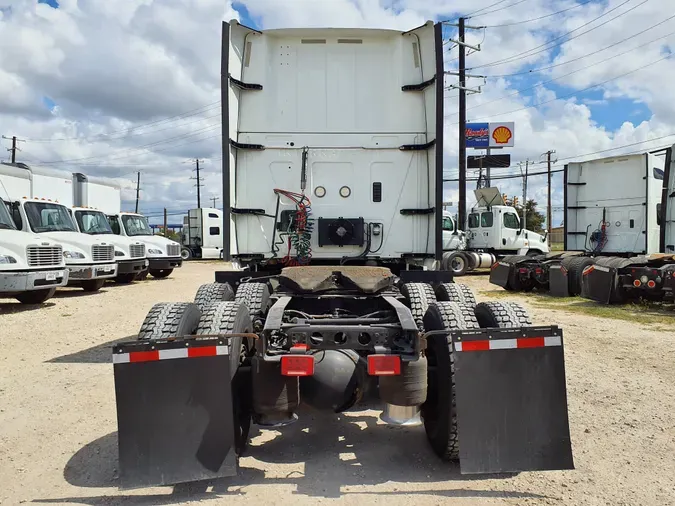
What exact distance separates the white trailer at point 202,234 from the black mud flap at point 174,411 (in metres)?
31.8

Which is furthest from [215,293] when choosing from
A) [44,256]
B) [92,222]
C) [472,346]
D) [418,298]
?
[92,222]

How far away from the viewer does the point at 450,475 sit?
3617mm

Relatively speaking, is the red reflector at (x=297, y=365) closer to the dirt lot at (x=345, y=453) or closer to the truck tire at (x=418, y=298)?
the dirt lot at (x=345, y=453)

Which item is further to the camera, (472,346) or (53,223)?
(53,223)

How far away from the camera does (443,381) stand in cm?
361

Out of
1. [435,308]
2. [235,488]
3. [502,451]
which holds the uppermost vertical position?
[435,308]

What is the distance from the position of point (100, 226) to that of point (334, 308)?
14.3 meters

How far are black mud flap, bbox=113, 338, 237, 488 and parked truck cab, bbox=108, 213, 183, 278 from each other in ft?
54.7

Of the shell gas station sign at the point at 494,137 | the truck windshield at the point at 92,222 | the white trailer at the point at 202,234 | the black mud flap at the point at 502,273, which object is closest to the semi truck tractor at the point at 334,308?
the black mud flap at the point at 502,273

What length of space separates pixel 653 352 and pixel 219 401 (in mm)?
6408

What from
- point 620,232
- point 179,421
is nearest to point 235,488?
point 179,421

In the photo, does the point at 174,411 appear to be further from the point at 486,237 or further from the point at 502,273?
the point at 486,237

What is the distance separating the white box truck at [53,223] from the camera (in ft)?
43.6

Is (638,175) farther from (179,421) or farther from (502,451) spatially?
(179,421)
